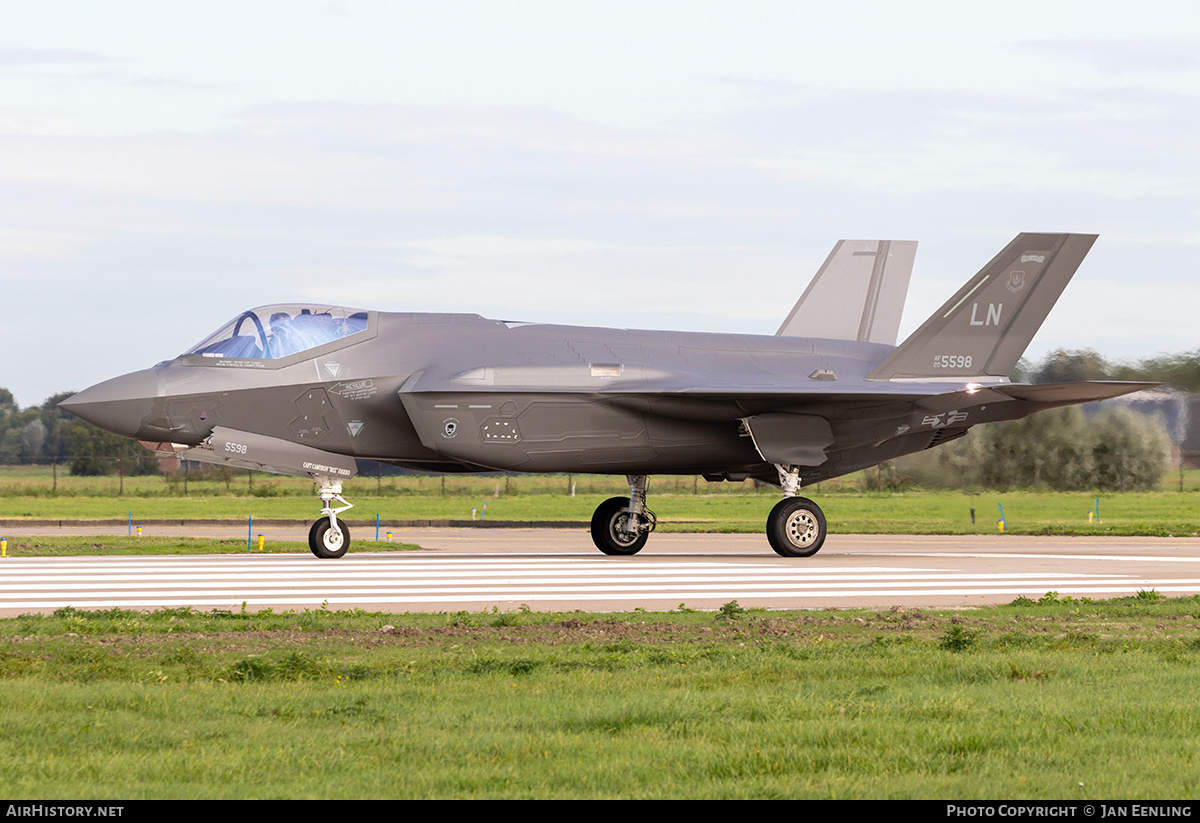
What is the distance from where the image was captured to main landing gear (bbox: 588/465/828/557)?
19.8 metres

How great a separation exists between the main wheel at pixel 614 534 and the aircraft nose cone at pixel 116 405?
7.36 meters

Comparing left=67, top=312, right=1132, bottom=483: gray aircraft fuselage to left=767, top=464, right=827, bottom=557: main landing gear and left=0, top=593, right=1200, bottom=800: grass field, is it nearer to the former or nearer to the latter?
left=767, top=464, right=827, bottom=557: main landing gear

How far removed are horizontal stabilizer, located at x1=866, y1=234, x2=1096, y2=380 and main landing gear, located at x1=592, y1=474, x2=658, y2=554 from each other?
16.1 feet

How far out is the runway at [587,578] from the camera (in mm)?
12664

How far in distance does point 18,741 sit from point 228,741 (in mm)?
968

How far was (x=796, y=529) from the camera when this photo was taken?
19859 millimetres

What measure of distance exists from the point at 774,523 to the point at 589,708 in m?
13.4

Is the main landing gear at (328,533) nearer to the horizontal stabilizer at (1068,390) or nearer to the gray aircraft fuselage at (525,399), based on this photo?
the gray aircraft fuselage at (525,399)

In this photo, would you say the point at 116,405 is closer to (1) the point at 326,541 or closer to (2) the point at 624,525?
(1) the point at 326,541

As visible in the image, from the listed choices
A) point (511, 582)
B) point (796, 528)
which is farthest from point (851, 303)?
point (511, 582)

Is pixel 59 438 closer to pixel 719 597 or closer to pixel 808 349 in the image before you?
pixel 808 349

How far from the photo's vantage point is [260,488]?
56.3 metres

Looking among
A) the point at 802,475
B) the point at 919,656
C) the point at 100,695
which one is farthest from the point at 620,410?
the point at 100,695

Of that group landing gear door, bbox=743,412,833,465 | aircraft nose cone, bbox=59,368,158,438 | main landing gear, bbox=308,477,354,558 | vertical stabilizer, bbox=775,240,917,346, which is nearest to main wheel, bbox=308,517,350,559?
main landing gear, bbox=308,477,354,558
